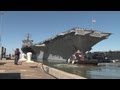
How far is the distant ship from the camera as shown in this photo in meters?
78.9

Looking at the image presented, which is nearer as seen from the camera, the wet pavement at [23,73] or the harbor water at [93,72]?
the wet pavement at [23,73]

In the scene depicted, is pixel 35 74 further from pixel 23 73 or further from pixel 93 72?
pixel 93 72

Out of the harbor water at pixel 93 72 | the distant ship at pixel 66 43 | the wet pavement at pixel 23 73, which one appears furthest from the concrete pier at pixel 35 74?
the distant ship at pixel 66 43

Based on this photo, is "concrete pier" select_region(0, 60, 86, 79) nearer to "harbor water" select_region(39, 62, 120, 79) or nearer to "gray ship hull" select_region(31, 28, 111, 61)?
"harbor water" select_region(39, 62, 120, 79)

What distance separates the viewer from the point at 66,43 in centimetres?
9125

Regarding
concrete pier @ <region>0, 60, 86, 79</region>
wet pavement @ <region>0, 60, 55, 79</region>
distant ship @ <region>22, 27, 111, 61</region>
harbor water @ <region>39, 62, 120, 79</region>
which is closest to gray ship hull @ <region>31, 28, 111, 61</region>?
distant ship @ <region>22, 27, 111, 61</region>

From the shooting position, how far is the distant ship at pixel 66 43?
78875 mm

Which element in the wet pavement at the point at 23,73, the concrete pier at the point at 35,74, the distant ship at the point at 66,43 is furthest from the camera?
the distant ship at the point at 66,43

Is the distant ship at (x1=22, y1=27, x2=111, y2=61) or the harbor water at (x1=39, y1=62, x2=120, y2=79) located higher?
the distant ship at (x1=22, y1=27, x2=111, y2=61)

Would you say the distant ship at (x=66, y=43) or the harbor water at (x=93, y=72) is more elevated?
the distant ship at (x=66, y=43)

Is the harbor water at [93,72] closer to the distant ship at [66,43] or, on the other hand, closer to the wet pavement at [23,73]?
the wet pavement at [23,73]
